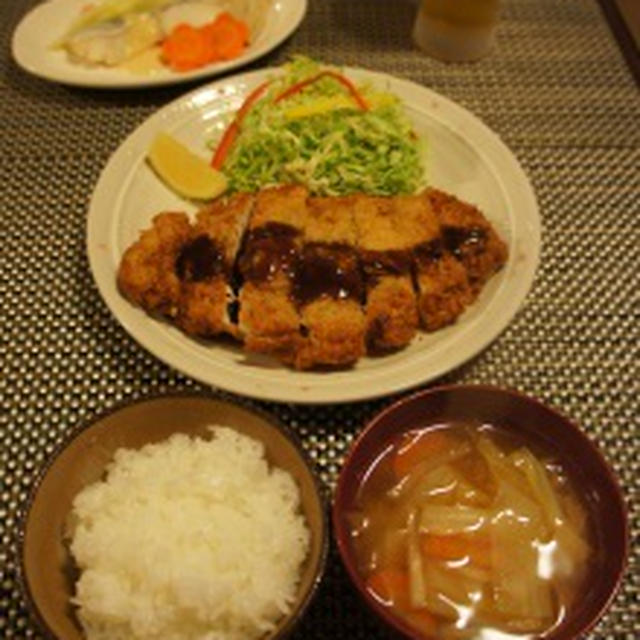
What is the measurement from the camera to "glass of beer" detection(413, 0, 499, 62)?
314cm

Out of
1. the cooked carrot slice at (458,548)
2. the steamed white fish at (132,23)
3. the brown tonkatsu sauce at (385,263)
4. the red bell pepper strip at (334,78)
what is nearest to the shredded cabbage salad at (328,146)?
the red bell pepper strip at (334,78)

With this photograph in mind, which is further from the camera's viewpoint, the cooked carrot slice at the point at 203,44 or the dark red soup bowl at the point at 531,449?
the cooked carrot slice at the point at 203,44

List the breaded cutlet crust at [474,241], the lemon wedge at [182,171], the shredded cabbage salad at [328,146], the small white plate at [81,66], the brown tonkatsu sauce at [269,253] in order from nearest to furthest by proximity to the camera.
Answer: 1. the brown tonkatsu sauce at [269,253]
2. the breaded cutlet crust at [474,241]
3. the lemon wedge at [182,171]
4. the shredded cabbage salad at [328,146]
5. the small white plate at [81,66]

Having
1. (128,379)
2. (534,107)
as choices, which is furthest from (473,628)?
(534,107)

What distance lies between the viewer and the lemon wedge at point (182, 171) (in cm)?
255

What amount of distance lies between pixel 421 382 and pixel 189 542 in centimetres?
79

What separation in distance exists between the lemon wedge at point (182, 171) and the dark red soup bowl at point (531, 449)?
51.4 inches

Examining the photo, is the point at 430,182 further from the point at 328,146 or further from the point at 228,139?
the point at 228,139

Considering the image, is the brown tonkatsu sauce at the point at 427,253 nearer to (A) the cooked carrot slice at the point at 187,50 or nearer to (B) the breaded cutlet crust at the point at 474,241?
(B) the breaded cutlet crust at the point at 474,241

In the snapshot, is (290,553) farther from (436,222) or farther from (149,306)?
(436,222)

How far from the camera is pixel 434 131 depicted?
9.12 ft

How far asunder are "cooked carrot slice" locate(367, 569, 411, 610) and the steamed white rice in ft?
0.55

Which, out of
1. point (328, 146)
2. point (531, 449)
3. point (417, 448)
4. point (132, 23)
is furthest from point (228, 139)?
point (531, 449)

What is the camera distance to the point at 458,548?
61.4 inches
